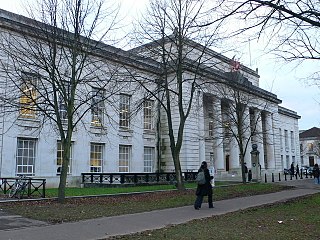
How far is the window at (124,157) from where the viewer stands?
1368 inches

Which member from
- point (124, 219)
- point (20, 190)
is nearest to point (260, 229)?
point (124, 219)

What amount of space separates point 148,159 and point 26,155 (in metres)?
13.8

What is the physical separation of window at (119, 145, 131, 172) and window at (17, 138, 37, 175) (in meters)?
9.15

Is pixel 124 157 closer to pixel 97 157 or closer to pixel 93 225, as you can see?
pixel 97 157

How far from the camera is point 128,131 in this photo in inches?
1387

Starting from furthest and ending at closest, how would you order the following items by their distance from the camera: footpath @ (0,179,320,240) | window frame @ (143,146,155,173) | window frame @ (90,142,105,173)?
window frame @ (143,146,155,173)
window frame @ (90,142,105,173)
footpath @ (0,179,320,240)

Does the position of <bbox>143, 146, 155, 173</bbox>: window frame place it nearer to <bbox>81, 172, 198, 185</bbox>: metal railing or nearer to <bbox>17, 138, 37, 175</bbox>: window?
<bbox>81, 172, 198, 185</bbox>: metal railing

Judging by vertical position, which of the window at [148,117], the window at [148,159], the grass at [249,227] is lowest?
the grass at [249,227]

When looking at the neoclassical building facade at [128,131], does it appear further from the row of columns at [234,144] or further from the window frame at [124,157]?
the row of columns at [234,144]

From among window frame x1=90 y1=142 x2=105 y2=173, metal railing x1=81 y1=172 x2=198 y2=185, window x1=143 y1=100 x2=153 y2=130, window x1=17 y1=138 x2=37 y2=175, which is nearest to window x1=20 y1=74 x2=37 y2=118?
window x1=17 y1=138 x2=37 y2=175

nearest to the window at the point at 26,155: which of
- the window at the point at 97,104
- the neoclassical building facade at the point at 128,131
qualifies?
the neoclassical building facade at the point at 128,131

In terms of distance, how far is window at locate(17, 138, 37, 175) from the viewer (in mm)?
26844

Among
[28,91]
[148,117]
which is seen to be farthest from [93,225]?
[148,117]

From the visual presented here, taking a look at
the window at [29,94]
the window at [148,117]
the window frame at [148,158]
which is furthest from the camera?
the window at [148,117]
